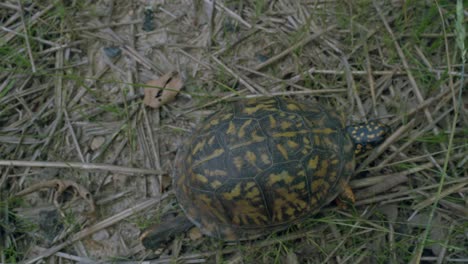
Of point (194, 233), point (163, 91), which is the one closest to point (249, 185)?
point (194, 233)

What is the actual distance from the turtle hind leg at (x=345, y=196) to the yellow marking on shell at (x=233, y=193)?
26.0 inches

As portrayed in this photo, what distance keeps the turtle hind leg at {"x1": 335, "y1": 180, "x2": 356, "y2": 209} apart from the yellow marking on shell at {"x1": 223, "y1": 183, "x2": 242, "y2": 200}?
66 cm

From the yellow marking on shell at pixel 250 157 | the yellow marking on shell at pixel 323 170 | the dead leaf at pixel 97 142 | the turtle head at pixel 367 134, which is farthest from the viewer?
the dead leaf at pixel 97 142

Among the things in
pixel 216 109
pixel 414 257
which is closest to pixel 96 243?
pixel 216 109

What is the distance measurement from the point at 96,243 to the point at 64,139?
32.4 inches

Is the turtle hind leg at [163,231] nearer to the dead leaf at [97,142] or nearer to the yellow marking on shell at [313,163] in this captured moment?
the dead leaf at [97,142]

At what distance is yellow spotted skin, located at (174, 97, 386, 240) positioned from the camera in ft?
7.13

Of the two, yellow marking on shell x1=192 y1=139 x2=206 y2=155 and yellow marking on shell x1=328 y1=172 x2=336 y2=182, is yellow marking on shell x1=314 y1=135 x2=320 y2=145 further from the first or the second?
yellow marking on shell x1=192 y1=139 x2=206 y2=155

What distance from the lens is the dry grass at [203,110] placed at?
252 cm

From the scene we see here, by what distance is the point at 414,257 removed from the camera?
2.30 metres

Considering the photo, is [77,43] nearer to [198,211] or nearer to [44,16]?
[44,16]

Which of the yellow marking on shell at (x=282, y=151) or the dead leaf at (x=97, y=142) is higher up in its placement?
the yellow marking on shell at (x=282, y=151)

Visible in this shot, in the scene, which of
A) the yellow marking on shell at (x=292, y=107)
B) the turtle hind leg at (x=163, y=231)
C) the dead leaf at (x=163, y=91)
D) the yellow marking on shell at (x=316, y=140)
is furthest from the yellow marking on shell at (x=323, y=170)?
the dead leaf at (x=163, y=91)

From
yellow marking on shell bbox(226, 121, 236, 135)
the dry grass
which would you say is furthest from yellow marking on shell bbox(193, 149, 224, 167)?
the dry grass
